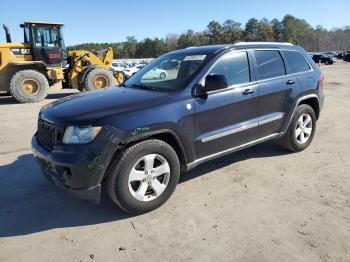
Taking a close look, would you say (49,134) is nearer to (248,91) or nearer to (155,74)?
(155,74)

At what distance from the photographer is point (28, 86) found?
12961mm

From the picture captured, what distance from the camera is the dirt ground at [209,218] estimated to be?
3107 mm

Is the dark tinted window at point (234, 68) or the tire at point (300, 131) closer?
the dark tinted window at point (234, 68)

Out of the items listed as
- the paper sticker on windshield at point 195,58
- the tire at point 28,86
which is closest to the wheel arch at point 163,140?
the paper sticker on windshield at point 195,58

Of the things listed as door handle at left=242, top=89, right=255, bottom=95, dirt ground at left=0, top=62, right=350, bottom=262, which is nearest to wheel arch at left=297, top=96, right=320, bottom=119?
dirt ground at left=0, top=62, right=350, bottom=262

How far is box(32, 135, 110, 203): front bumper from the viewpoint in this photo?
3352 millimetres

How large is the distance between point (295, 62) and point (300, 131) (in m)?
1.11

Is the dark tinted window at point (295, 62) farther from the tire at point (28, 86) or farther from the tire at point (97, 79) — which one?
the tire at point (28, 86)

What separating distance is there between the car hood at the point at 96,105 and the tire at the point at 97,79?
954 centimetres

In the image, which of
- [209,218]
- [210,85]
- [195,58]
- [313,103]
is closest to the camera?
[209,218]

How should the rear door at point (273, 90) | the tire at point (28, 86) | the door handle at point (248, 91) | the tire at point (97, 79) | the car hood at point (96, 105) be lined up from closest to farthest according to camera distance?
the car hood at point (96, 105) → the door handle at point (248, 91) → the rear door at point (273, 90) → the tire at point (28, 86) → the tire at point (97, 79)

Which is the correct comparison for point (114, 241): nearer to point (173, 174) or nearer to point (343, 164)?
point (173, 174)

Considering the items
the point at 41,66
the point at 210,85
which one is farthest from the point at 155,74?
the point at 41,66

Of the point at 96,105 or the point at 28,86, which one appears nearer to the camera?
the point at 96,105
